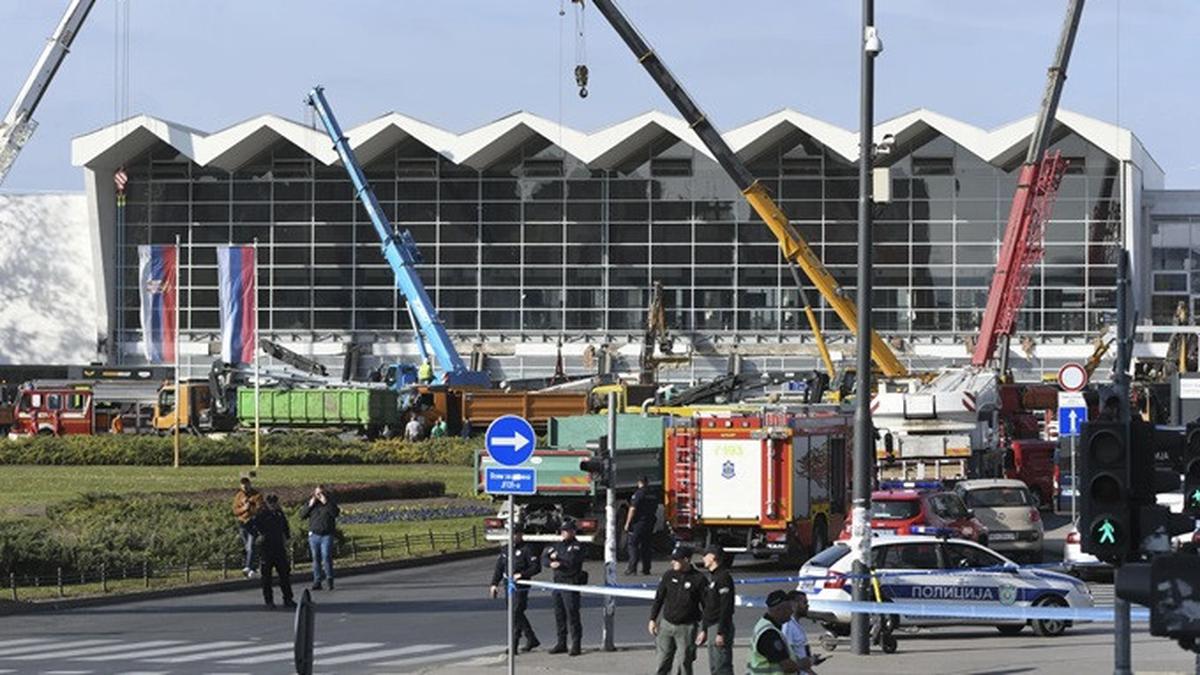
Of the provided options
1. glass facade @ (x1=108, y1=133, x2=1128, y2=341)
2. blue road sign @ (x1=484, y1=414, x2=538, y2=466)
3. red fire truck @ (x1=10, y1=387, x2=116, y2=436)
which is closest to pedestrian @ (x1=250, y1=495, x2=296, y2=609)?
blue road sign @ (x1=484, y1=414, x2=538, y2=466)

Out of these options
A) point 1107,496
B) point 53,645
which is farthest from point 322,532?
point 1107,496

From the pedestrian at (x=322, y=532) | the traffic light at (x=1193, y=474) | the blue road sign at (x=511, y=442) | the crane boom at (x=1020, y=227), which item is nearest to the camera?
the traffic light at (x=1193, y=474)

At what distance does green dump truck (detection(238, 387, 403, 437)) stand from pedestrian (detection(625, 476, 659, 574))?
40.9 meters

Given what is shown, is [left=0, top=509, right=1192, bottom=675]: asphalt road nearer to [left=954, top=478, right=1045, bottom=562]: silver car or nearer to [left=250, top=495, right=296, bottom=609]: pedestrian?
[left=250, top=495, right=296, bottom=609]: pedestrian

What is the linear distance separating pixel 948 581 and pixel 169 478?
105 feet

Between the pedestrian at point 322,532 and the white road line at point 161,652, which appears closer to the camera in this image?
the white road line at point 161,652

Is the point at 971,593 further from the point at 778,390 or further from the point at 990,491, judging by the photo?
the point at 778,390

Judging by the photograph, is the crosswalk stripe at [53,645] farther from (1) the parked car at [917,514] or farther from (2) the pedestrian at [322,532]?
(1) the parked car at [917,514]

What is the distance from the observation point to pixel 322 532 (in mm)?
31578

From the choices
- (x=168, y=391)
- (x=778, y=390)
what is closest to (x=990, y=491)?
(x=778, y=390)

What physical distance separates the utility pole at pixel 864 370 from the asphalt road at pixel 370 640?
0.69 meters

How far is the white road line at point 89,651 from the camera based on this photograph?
23766 mm

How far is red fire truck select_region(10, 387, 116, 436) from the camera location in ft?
245

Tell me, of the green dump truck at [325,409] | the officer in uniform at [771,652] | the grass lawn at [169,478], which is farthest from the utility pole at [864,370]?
the green dump truck at [325,409]
